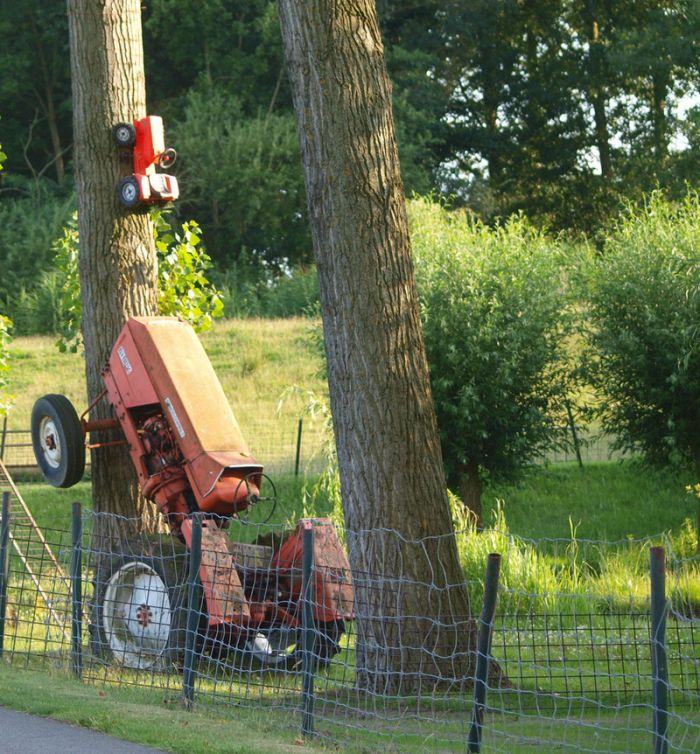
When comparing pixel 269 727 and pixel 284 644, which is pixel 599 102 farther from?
pixel 269 727

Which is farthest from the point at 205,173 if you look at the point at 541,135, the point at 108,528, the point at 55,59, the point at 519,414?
the point at 108,528

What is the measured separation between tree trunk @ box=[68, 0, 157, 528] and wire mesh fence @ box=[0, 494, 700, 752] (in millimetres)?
482

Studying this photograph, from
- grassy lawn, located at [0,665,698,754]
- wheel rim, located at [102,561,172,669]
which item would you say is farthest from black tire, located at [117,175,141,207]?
grassy lawn, located at [0,665,698,754]

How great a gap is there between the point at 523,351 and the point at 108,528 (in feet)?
37.1

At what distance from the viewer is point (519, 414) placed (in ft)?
74.7

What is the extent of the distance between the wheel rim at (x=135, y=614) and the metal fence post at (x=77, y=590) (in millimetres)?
607

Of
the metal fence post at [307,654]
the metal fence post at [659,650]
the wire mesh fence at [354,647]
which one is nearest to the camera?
the metal fence post at [659,650]

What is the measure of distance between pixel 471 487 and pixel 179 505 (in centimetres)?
1181

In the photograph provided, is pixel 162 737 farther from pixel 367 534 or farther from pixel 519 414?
pixel 519 414

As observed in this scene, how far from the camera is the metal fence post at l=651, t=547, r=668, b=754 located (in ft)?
20.4

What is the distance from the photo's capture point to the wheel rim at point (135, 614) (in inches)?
438

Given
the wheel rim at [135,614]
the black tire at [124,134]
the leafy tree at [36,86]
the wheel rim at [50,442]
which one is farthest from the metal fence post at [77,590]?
the leafy tree at [36,86]

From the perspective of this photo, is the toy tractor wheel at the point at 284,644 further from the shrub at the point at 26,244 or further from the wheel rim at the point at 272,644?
the shrub at the point at 26,244

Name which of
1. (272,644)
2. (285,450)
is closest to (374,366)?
(272,644)
